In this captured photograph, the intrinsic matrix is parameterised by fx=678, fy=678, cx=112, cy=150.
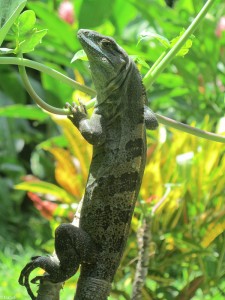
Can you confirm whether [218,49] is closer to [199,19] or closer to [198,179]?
[198,179]

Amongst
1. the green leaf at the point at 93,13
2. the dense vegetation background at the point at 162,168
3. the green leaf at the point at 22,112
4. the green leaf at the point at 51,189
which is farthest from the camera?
the green leaf at the point at 22,112

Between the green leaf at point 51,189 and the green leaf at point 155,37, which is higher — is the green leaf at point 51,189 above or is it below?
below

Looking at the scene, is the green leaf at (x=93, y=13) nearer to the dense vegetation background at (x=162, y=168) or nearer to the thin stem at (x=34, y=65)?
the dense vegetation background at (x=162, y=168)

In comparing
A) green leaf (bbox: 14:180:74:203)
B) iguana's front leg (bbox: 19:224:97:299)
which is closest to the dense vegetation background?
green leaf (bbox: 14:180:74:203)

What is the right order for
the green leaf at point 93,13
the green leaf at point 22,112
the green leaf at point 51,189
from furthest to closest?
1. the green leaf at point 22,112
2. the green leaf at point 93,13
3. the green leaf at point 51,189

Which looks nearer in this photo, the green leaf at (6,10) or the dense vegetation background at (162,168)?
the green leaf at (6,10)

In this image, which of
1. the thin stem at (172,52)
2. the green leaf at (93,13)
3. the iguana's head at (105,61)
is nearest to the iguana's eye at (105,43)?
the iguana's head at (105,61)

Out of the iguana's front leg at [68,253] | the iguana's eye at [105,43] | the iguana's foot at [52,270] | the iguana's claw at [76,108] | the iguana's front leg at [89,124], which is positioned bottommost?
the iguana's foot at [52,270]

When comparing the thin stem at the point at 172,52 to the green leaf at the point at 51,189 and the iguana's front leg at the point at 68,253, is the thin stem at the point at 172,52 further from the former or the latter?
the green leaf at the point at 51,189
